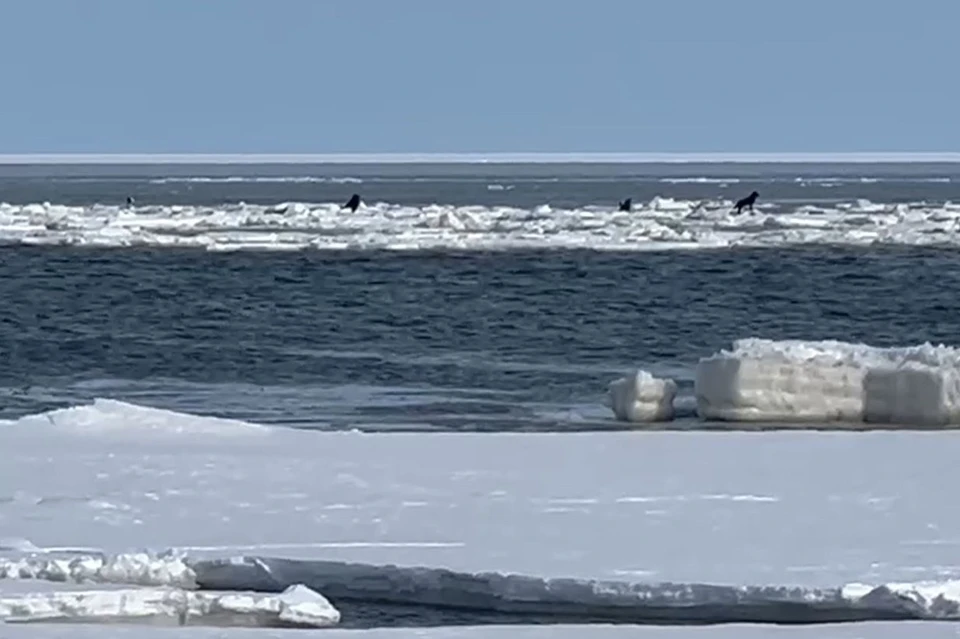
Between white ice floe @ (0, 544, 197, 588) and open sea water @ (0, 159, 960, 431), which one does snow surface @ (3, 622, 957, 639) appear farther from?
open sea water @ (0, 159, 960, 431)

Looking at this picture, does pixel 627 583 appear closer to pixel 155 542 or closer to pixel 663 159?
pixel 155 542

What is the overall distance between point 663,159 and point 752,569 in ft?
490

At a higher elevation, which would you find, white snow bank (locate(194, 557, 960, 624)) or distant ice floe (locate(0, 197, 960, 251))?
distant ice floe (locate(0, 197, 960, 251))

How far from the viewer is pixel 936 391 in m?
11.5

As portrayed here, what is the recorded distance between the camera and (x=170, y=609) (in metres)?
6.88

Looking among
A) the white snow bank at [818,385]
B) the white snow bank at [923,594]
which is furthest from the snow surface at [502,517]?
the white snow bank at [818,385]

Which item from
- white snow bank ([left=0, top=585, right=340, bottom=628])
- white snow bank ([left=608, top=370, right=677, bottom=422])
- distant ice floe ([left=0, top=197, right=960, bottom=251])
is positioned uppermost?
distant ice floe ([left=0, top=197, right=960, bottom=251])

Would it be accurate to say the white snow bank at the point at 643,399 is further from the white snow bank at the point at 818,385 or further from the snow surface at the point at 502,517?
the snow surface at the point at 502,517

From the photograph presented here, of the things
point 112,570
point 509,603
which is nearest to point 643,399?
point 509,603

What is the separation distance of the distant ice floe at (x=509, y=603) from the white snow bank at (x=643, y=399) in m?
4.89

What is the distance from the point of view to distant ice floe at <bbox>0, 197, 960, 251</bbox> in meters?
29.0

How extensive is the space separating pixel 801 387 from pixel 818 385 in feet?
0.32

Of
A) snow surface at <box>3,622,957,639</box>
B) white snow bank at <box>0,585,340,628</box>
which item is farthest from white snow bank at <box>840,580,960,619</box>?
white snow bank at <box>0,585,340,628</box>

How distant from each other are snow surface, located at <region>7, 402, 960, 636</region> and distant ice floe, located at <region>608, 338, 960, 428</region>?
98 cm
